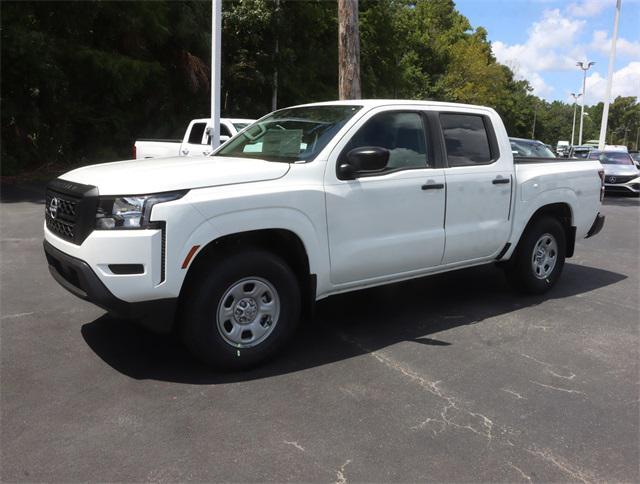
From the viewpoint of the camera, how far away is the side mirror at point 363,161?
13.6 feet

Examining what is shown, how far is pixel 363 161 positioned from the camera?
4148mm

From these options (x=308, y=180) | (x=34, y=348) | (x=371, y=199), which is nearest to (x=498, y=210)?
(x=371, y=199)

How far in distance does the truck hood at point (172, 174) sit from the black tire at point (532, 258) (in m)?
2.90

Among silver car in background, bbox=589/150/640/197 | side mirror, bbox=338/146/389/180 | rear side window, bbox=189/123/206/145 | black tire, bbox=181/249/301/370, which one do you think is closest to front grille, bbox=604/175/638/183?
silver car in background, bbox=589/150/640/197

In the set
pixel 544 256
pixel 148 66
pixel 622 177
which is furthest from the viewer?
pixel 148 66

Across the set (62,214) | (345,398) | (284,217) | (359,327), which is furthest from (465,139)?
(62,214)

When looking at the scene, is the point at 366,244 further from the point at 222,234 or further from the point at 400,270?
the point at 222,234

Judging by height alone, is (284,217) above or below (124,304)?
above

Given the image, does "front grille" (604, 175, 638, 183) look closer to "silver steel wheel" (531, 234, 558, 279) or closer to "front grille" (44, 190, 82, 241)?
"silver steel wheel" (531, 234, 558, 279)

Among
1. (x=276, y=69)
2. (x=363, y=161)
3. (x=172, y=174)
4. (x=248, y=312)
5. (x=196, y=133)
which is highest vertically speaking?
(x=276, y=69)

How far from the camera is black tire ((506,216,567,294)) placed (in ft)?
19.0

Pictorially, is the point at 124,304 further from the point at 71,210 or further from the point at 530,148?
the point at 530,148

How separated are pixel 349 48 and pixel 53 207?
8.86 meters

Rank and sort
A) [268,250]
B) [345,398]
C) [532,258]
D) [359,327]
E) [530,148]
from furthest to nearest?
1. [530,148]
2. [532,258]
3. [359,327]
4. [268,250]
5. [345,398]
